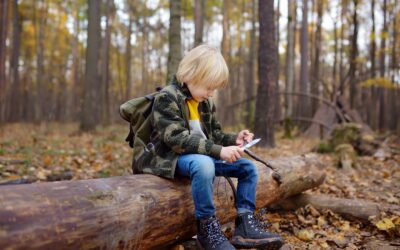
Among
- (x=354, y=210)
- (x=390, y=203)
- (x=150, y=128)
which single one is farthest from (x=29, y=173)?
(x=390, y=203)

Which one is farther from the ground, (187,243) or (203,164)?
(203,164)

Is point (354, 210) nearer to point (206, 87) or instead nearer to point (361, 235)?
point (361, 235)

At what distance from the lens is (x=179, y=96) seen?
9.46 ft

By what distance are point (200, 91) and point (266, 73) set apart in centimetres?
617

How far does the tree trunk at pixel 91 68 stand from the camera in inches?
447

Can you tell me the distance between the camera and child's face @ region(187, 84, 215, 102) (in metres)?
2.89

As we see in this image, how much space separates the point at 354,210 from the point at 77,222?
3167 mm

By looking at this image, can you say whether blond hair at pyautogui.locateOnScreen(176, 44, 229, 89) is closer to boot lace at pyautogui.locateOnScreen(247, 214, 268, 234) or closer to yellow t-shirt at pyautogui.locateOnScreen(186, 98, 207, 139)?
yellow t-shirt at pyautogui.locateOnScreen(186, 98, 207, 139)

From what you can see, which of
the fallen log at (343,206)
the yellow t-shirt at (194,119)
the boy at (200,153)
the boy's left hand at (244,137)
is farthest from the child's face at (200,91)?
the fallen log at (343,206)

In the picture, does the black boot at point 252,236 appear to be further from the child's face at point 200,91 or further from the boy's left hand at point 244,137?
the child's face at point 200,91

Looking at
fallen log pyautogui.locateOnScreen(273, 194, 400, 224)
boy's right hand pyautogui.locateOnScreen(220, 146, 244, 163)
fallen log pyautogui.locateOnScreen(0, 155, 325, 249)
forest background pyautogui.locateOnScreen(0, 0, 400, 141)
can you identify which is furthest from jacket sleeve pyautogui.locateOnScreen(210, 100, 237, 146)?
forest background pyautogui.locateOnScreen(0, 0, 400, 141)

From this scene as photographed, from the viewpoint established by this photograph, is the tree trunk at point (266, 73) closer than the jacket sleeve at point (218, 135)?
No

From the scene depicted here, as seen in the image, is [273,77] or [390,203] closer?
[390,203]

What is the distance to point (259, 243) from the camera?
107 inches
